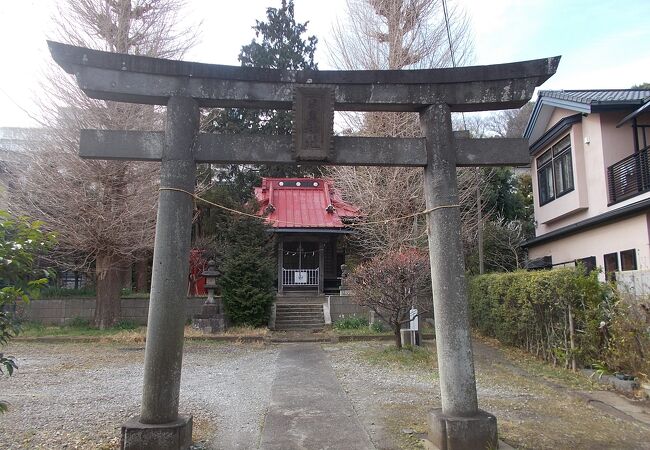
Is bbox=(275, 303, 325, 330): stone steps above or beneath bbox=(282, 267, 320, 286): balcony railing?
beneath

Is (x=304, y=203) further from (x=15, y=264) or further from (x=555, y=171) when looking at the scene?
(x=15, y=264)

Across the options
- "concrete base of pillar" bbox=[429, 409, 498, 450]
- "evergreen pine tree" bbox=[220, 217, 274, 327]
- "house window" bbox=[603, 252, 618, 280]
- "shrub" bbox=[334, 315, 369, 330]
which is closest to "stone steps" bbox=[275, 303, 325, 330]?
"shrub" bbox=[334, 315, 369, 330]

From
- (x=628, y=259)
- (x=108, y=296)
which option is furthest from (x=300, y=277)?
(x=628, y=259)

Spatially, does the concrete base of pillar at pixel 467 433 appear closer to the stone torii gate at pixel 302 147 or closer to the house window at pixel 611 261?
the stone torii gate at pixel 302 147

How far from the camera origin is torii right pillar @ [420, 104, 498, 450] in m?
4.70

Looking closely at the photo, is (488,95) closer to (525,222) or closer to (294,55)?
(525,222)

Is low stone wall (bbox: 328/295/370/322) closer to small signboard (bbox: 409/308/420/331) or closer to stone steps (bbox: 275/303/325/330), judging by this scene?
stone steps (bbox: 275/303/325/330)

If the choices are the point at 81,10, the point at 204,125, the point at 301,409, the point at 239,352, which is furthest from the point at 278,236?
the point at 301,409

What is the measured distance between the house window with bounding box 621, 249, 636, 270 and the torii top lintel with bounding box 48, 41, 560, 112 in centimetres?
835

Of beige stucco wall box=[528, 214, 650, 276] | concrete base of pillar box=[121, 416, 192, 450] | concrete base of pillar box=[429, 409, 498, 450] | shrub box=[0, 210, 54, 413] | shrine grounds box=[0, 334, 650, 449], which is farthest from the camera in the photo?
beige stucco wall box=[528, 214, 650, 276]

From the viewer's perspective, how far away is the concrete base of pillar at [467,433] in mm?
4652

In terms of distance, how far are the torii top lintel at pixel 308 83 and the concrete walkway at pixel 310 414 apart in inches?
155

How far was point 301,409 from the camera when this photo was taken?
6660 mm

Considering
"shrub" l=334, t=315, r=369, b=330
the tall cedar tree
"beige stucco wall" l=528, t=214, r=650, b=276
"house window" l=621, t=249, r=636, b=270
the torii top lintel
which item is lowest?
"shrub" l=334, t=315, r=369, b=330
